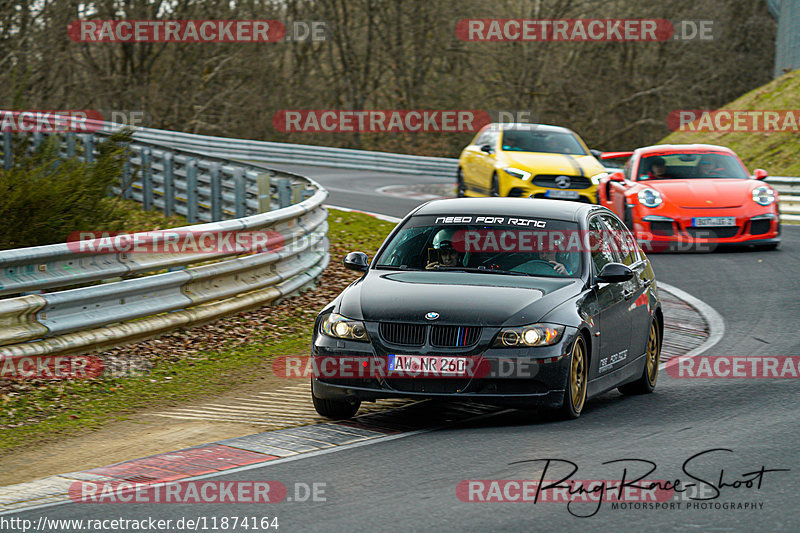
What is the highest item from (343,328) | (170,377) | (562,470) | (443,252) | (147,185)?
(443,252)

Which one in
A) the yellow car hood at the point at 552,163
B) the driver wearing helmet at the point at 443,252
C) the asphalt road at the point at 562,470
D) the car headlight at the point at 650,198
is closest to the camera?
the asphalt road at the point at 562,470

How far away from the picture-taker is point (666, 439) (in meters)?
6.86

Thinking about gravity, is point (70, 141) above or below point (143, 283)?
above

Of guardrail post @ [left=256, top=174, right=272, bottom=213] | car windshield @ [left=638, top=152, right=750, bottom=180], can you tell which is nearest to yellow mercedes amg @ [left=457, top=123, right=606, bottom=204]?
car windshield @ [left=638, top=152, right=750, bottom=180]

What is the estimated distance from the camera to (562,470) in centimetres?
600

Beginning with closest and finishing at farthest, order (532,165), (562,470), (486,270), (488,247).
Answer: (562,470), (486,270), (488,247), (532,165)

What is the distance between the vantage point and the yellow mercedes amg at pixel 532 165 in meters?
19.4

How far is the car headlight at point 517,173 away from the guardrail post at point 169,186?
569 cm

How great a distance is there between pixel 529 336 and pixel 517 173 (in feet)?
41.2

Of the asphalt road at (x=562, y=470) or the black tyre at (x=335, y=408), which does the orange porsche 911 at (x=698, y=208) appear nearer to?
the asphalt road at (x=562, y=470)

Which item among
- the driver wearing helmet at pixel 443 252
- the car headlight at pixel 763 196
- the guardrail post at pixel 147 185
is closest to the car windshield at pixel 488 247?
the driver wearing helmet at pixel 443 252

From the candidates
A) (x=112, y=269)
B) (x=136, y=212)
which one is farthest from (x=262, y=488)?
(x=136, y=212)

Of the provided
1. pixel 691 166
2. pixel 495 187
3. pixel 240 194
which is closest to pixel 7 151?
pixel 240 194

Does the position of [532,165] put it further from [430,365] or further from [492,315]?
[430,365]
